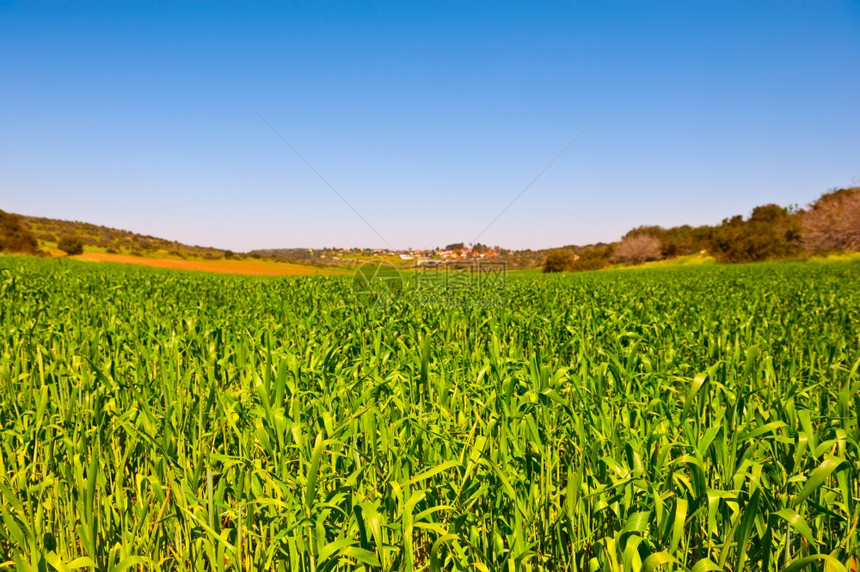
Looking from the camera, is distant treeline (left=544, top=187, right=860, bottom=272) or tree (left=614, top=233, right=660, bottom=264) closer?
distant treeline (left=544, top=187, right=860, bottom=272)

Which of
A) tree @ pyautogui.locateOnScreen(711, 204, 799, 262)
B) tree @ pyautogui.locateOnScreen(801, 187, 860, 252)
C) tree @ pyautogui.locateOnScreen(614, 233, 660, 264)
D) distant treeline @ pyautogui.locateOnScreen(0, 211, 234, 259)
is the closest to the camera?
tree @ pyautogui.locateOnScreen(801, 187, 860, 252)

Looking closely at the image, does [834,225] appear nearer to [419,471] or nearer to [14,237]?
[419,471]

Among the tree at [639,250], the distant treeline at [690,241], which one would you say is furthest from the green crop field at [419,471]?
the tree at [639,250]

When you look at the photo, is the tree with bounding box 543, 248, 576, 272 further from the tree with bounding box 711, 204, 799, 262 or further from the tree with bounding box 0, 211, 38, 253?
the tree with bounding box 0, 211, 38, 253

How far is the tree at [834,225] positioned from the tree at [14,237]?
4116 inches

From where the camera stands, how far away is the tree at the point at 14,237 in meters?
61.1

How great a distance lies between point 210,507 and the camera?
1982 mm

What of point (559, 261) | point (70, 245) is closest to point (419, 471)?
point (559, 261)

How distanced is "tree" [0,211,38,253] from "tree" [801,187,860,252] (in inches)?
4116

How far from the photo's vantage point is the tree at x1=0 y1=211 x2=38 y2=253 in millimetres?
61094

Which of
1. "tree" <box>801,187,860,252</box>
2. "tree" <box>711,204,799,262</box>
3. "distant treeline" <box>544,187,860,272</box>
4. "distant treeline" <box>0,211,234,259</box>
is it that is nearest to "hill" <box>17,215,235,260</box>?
"distant treeline" <box>0,211,234,259</box>

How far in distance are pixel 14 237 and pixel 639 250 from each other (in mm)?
95895

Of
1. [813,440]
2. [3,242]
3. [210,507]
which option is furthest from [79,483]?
[3,242]

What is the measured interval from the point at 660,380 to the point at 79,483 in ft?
11.7
